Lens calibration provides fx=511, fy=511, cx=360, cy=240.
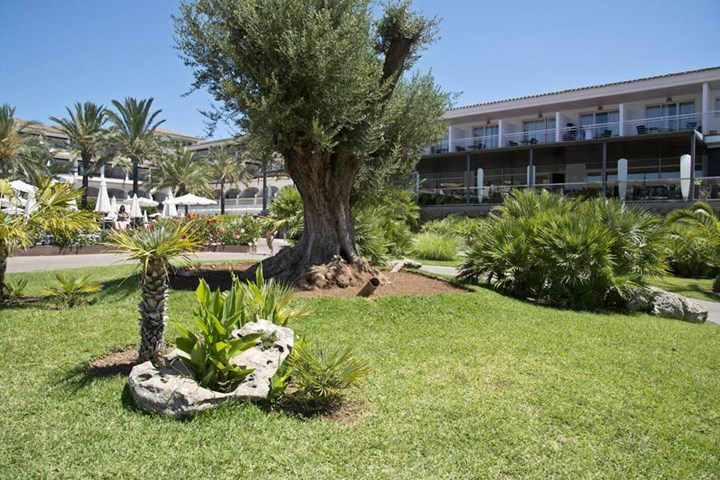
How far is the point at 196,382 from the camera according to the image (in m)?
4.20

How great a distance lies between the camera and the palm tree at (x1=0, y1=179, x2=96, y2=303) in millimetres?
7289

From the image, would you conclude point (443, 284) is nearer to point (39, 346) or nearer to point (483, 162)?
point (39, 346)

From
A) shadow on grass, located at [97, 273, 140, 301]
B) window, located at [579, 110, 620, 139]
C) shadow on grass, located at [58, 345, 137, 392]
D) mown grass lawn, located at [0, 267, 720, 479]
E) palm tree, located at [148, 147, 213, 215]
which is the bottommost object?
mown grass lawn, located at [0, 267, 720, 479]

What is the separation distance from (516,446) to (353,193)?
8326 millimetres

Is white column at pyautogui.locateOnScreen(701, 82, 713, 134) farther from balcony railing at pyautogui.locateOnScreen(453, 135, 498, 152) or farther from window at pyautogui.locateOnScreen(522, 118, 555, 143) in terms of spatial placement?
balcony railing at pyautogui.locateOnScreen(453, 135, 498, 152)

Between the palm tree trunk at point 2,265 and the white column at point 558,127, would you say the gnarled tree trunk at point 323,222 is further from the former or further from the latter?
the white column at point 558,127

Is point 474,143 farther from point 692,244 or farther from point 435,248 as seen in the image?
point 692,244

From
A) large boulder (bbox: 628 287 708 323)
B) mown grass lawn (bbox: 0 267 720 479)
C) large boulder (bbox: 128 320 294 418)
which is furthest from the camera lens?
large boulder (bbox: 628 287 708 323)

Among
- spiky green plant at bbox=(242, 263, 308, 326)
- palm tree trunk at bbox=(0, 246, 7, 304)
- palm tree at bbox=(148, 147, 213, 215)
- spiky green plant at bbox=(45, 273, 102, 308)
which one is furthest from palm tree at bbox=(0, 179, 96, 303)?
palm tree at bbox=(148, 147, 213, 215)

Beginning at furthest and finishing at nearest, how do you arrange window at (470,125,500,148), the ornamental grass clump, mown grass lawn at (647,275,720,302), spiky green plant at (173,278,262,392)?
window at (470,125,500,148) → mown grass lawn at (647,275,720,302) → the ornamental grass clump → spiky green plant at (173,278,262,392)

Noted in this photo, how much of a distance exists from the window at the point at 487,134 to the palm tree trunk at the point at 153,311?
99.4 feet

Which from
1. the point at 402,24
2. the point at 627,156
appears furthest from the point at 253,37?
the point at 627,156

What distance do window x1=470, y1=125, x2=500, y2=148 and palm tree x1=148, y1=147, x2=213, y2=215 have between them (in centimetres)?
2860

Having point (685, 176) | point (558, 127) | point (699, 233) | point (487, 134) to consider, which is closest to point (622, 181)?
point (685, 176)
